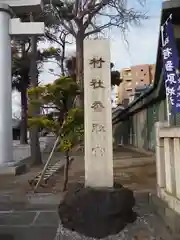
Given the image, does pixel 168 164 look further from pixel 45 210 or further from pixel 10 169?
pixel 10 169

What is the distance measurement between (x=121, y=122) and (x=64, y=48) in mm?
11321

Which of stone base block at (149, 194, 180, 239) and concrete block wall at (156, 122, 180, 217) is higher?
concrete block wall at (156, 122, 180, 217)

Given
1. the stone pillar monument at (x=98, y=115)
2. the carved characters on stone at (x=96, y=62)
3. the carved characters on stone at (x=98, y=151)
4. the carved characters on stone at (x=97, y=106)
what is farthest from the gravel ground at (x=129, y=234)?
the carved characters on stone at (x=96, y=62)

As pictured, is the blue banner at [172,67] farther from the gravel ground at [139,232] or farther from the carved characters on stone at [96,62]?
the gravel ground at [139,232]

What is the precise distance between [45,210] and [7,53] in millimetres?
7497

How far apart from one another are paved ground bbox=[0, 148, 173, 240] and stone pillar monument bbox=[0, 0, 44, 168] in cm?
133

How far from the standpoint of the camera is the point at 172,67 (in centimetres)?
742

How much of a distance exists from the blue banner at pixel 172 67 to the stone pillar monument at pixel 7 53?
703 cm

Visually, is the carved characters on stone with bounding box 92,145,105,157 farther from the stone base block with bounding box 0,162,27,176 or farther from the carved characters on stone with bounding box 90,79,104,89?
the stone base block with bounding box 0,162,27,176

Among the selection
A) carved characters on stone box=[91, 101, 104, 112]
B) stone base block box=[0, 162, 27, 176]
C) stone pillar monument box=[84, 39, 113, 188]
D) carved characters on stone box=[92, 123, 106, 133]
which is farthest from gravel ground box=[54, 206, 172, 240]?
stone base block box=[0, 162, 27, 176]

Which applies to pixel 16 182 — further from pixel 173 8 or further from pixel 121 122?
pixel 121 122

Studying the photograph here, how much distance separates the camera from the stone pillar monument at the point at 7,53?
42.6 feet

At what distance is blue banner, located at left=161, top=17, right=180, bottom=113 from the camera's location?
725 cm

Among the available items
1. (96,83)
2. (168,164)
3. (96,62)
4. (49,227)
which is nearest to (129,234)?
(49,227)
